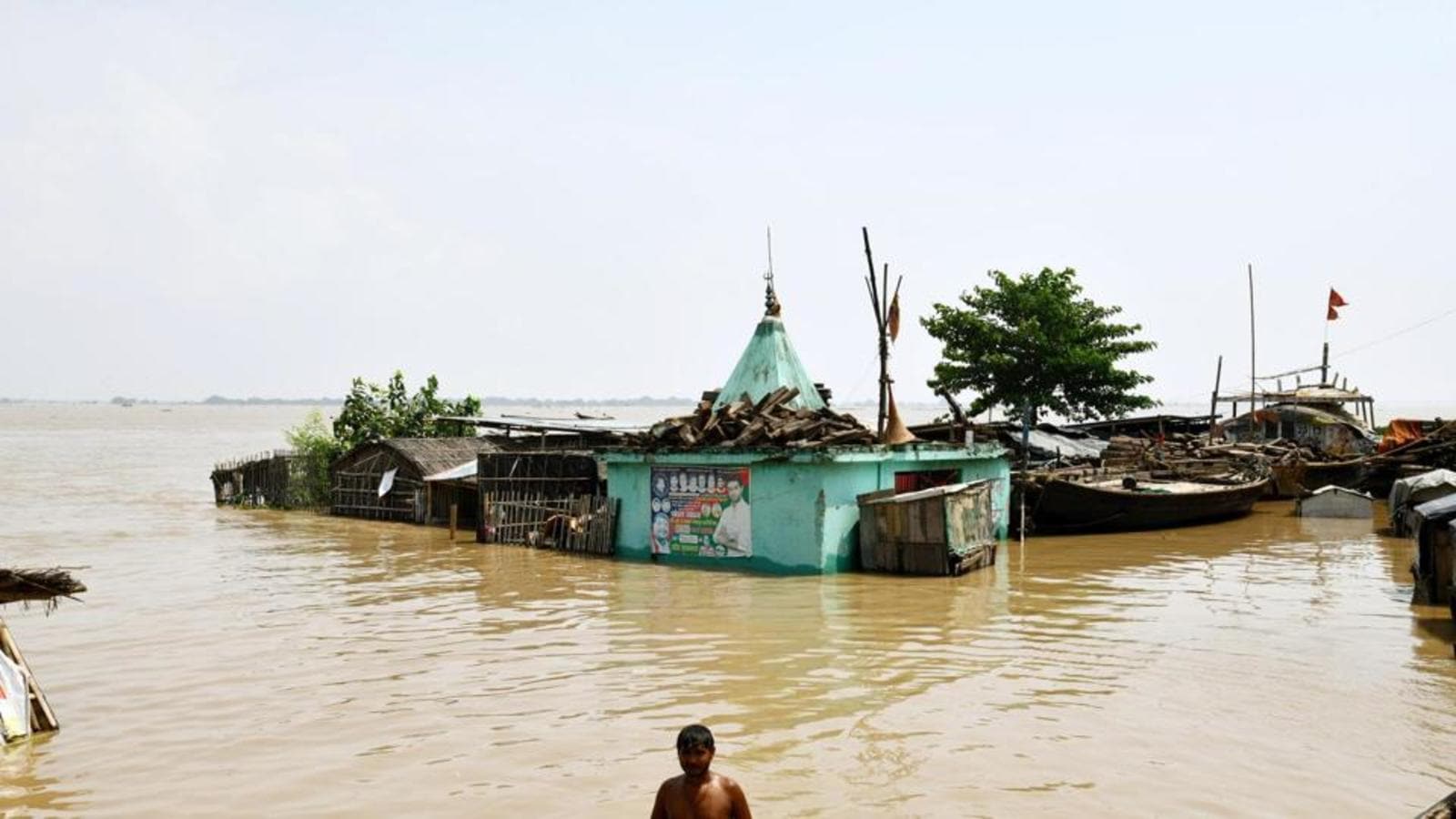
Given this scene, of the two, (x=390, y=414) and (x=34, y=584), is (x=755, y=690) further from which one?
(x=390, y=414)

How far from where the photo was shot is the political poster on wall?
20547 millimetres

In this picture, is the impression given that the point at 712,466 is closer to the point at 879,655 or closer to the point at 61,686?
the point at 879,655

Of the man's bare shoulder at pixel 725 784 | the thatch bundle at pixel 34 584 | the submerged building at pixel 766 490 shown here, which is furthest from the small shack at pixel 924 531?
the man's bare shoulder at pixel 725 784

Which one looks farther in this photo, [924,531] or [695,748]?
[924,531]

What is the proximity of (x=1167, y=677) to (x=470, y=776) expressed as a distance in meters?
7.27

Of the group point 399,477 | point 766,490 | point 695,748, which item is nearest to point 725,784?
point 695,748

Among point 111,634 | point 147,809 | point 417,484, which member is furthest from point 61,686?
point 417,484

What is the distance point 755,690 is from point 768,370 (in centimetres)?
1307

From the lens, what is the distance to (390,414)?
126ft

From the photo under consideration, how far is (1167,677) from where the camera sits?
12039 millimetres

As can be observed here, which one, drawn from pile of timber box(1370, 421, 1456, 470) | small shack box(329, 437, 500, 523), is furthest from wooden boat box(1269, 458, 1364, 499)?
small shack box(329, 437, 500, 523)

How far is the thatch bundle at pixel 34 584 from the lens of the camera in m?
10.2

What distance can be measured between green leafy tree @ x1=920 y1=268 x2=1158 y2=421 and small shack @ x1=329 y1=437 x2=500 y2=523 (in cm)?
1738

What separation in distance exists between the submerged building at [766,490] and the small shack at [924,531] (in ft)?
1.17
